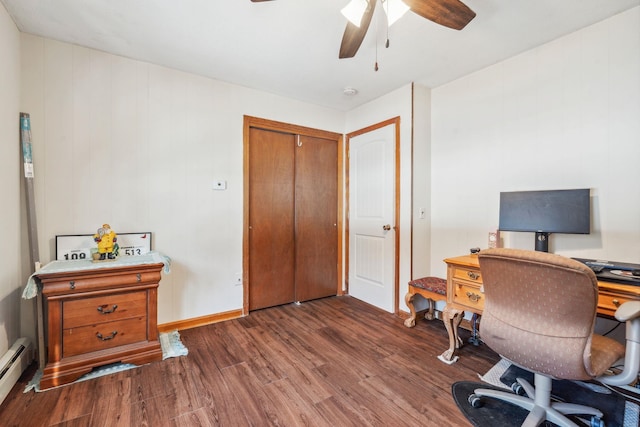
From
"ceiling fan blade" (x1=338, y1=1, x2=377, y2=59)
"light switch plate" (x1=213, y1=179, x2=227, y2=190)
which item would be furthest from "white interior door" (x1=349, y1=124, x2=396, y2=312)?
"light switch plate" (x1=213, y1=179, x2=227, y2=190)

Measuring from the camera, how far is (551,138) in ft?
7.12

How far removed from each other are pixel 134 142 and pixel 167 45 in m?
0.87

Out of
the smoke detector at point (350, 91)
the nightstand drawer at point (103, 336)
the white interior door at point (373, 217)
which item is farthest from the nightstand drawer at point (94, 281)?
the smoke detector at point (350, 91)

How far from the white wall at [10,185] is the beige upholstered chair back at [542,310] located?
2.96 meters

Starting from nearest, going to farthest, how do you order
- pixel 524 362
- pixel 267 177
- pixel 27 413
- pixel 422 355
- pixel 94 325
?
pixel 524 362, pixel 27 413, pixel 94 325, pixel 422 355, pixel 267 177

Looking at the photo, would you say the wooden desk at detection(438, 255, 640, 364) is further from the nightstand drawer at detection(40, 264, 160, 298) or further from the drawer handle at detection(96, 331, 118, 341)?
the drawer handle at detection(96, 331, 118, 341)

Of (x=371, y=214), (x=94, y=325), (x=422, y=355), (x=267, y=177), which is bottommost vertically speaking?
(x=422, y=355)

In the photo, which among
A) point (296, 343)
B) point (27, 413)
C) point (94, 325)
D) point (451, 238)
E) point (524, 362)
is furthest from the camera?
point (451, 238)

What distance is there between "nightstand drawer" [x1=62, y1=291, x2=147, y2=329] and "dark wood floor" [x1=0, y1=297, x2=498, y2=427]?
0.39m

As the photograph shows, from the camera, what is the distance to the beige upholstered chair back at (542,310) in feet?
3.88

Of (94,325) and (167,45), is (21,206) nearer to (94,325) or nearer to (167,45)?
(94,325)

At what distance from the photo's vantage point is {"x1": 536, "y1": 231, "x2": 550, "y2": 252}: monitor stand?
204cm

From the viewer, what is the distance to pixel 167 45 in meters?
2.24

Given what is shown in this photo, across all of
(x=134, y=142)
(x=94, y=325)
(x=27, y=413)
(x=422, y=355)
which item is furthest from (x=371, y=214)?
(x=27, y=413)
